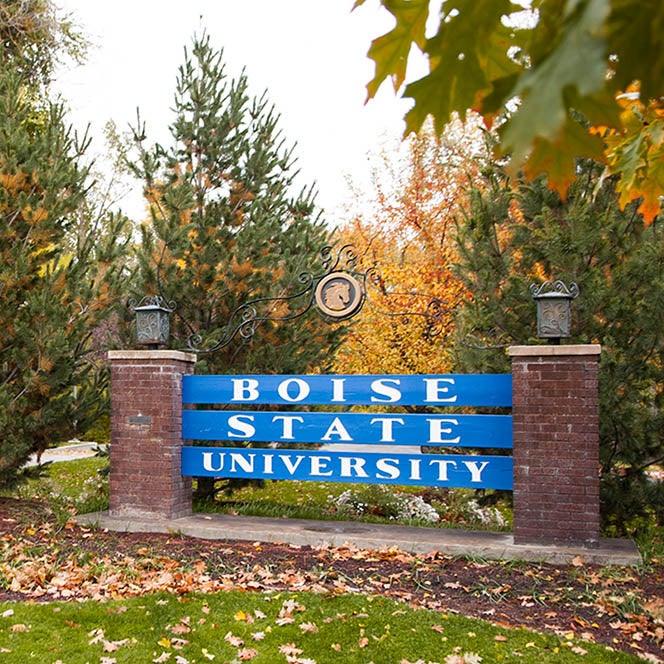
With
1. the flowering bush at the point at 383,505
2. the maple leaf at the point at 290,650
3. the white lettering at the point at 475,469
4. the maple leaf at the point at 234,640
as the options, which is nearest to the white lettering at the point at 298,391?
the white lettering at the point at 475,469

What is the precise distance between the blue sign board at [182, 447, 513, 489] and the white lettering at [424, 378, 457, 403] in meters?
0.50

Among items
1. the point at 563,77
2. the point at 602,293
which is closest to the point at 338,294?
the point at 602,293

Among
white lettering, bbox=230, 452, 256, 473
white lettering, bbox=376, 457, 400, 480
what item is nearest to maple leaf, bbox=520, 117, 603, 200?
white lettering, bbox=376, 457, 400, 480

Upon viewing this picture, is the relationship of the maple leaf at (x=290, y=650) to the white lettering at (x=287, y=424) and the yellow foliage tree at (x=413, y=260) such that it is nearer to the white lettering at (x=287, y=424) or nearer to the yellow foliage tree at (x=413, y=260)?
the white lettering at (x=287, y=424)

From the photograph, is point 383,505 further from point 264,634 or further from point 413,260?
point 413,260

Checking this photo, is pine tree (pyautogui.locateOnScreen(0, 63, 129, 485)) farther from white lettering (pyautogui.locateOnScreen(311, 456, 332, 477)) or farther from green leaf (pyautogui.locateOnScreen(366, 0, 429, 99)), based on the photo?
green leaf (pyautogui.locateOnScreen(366, 0, 429, 99))

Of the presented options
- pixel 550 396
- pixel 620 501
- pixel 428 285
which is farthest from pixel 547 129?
pixel 428 285

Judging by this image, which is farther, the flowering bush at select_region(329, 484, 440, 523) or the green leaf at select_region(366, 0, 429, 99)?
the flowering bush at select_region(329, 484, 440, 523)

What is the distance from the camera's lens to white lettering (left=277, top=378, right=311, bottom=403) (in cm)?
697

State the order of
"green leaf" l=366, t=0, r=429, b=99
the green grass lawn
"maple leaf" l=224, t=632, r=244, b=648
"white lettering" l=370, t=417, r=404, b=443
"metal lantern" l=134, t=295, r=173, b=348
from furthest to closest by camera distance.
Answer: "metal lantern" l=134, t=295, r=173, b=348 < "white lettering" l=370, t=417, r=404, b=443 < "maple leaf" l=224, t=632, r=244, b=648 < the green grass lawn < "green leaf" l=366, t=0, r=429, b=99

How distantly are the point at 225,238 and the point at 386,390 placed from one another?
113 inches

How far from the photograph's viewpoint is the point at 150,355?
7.17 m

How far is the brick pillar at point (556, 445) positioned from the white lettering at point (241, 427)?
8.47ft

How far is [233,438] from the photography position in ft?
23.6
